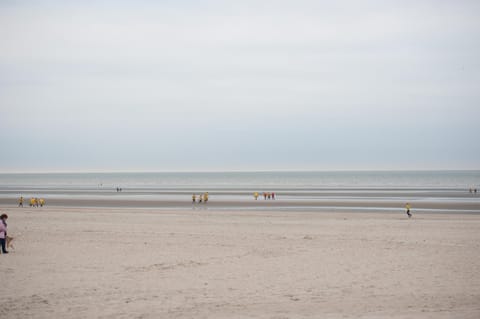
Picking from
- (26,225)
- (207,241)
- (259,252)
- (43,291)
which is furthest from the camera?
(26,225)

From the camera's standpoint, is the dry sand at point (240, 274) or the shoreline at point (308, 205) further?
the shoreline at point (308, 205)

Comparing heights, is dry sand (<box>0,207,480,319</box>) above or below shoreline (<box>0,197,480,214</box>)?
below

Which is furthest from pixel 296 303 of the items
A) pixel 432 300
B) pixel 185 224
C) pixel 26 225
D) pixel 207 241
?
pixel 26 225

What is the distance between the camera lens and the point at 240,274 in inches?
520

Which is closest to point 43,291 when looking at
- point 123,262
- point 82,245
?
point 123,262

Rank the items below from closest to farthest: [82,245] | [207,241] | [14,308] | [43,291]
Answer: [14,308] → [43,291] → [82,245] → [207,241]

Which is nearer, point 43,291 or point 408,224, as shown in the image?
point 43,291

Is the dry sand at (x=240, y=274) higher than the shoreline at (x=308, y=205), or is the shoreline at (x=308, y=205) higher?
the shoreline at (x=308, y=205)

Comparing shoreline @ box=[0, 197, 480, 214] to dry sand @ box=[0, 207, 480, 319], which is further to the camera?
shoreline @ box=[0, 197, 480, 214]

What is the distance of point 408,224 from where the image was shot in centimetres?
2677

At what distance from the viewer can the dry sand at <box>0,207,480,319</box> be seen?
9.90 meters

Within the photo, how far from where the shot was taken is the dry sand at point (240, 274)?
9.90 meters

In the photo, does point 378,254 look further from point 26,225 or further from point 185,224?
point 26,225

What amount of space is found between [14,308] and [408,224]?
21.7 m
